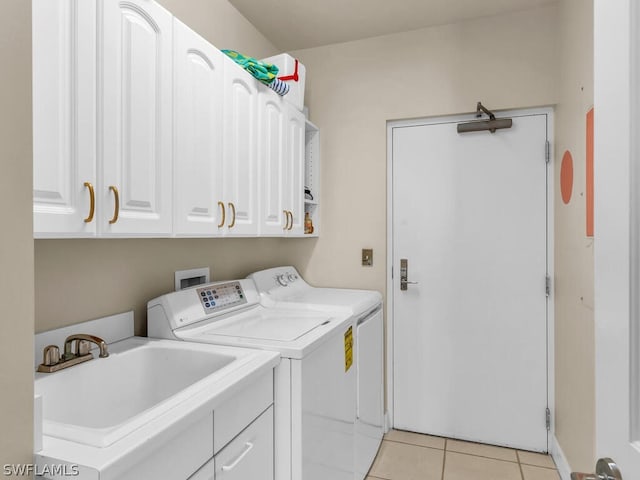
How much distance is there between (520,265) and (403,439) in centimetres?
137

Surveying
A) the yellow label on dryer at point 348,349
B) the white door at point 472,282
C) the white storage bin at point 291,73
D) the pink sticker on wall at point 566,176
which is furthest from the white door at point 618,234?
the white door at point 472,282

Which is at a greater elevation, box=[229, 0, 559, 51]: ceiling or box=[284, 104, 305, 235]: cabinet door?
box=[229, 0, 559, 51]: ceiling

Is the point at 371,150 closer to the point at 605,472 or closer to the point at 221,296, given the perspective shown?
the point at 221,296

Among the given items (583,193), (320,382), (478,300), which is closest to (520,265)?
(478,300)

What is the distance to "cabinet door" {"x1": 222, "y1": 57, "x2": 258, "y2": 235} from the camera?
66.2 inches

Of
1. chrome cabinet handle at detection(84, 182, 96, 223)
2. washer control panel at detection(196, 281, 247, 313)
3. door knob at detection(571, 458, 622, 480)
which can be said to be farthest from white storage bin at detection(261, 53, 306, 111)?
door knob at detection(571, 458, 622, 480)

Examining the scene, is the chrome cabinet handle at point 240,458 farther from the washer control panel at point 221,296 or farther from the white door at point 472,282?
the white door at point 472,282

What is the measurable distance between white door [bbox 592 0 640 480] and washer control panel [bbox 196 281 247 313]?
1.49 meters

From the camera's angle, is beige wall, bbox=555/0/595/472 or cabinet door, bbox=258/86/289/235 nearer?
beige wall, bbox=555/0/595/472

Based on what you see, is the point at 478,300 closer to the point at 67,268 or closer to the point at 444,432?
the point at 444,432

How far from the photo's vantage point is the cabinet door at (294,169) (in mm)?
2242

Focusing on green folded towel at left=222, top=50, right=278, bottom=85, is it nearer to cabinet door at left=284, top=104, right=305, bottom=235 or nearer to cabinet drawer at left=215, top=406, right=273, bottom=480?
cabinet door at left=284, top=104, right=305, bottom=235

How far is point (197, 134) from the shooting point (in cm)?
149

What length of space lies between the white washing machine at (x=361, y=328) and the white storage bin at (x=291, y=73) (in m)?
1.05
